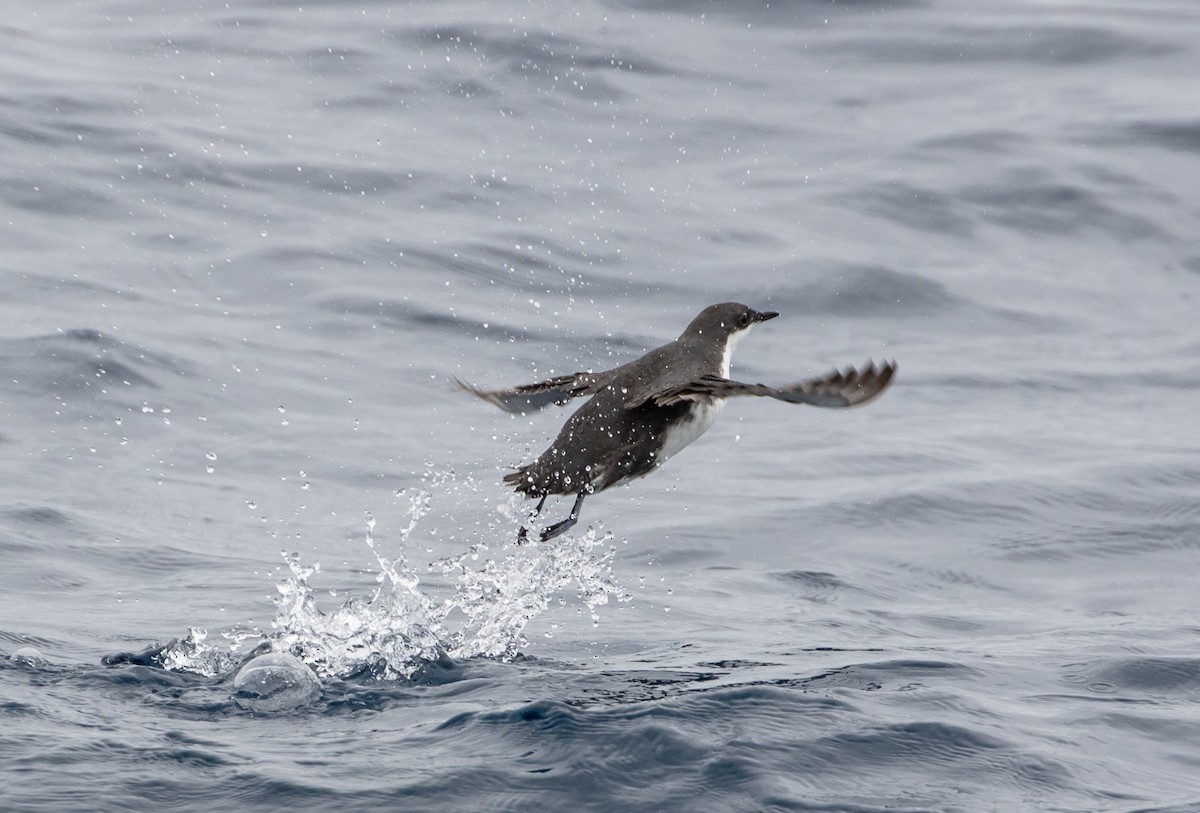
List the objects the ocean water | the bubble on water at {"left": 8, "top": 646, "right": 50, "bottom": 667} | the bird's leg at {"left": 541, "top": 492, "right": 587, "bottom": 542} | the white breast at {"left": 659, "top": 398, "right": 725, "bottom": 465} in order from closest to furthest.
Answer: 1. the ocean water
2. the bubble on water at {"left": 8, "top": 646, "right": 50, "bottom": 667}
3. the white breast at {"left": 659, "top": 398, "right": 725, "bottom": 465}
4. the bird's leg at {"left": 541, "top": 492, "right": 587, "bottom": 542}

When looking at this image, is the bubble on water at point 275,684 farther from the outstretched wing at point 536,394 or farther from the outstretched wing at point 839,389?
the outstretched wing at point 839,389

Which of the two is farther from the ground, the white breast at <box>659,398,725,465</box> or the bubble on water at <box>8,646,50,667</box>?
the white breast at <box>659,398,725,465</box>

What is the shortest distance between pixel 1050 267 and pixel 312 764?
10317 millimetres

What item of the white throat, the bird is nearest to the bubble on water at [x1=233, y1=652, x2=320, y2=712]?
the bird

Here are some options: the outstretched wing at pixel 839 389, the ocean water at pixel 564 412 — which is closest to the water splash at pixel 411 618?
the ocean water at pixel 564 412

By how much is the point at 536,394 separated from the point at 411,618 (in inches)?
52.1

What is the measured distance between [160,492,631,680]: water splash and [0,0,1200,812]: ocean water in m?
0.03

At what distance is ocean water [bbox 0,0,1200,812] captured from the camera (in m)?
6.11

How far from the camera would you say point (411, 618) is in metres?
7.13

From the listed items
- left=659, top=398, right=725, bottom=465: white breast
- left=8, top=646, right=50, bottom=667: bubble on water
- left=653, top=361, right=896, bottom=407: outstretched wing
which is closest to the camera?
left=653, top=361, right=896, bottom=407: outstretched wing

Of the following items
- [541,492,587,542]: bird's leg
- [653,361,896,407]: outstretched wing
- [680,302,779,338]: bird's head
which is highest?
[680,302,779,338]: bird's head

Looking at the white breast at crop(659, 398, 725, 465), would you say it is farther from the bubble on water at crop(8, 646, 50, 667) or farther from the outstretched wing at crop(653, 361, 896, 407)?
the bubble on water at crop(8, 646, 50, 667)

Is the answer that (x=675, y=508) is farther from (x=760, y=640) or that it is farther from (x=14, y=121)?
(x=14, y=121)

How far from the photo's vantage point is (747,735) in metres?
6.00
